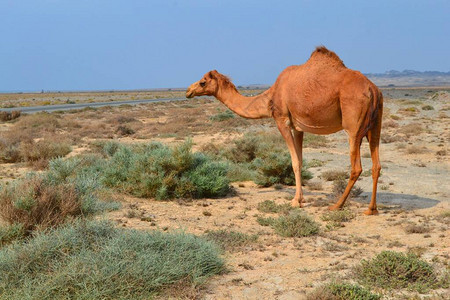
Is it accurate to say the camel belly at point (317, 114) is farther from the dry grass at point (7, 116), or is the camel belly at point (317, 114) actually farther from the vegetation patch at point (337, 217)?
the dry grass at point (7, 116)

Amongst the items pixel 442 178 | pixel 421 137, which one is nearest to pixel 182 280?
pixel 442 178

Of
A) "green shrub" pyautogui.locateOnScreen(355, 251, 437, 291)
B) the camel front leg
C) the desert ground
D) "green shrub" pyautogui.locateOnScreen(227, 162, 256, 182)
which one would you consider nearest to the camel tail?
the desert ground

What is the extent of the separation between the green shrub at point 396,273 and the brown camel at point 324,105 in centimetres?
317

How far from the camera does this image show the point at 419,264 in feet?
16.9

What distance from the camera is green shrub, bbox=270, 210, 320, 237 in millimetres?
7109

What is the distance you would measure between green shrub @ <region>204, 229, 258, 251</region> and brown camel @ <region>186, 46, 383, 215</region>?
2629 mm

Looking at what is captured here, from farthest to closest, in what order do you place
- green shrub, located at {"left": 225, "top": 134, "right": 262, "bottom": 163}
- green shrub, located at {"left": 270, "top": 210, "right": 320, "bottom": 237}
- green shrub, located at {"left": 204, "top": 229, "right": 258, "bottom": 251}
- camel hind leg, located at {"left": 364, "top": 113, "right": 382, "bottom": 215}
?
1. green shrub, located at {"left": 225, "top": 134, "right": 262, "bottom": 163}
2. camel hind leg, located at {"left": 364, "top": 113, "right": 382, "bottom": 215}
3. green shrub, located at {"left": 270, "top": 210, "right": 320, "bottom": 237}
4. green shrub, located at {"left": 204, "top": 229, "right": 258, "bottom": 251}

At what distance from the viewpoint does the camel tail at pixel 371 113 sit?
814 cm

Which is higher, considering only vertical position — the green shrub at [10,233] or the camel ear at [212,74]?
the camel ear at [212,74]

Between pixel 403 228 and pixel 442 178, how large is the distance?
545 cm

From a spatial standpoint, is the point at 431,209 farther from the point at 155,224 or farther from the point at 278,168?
the point at 155,224

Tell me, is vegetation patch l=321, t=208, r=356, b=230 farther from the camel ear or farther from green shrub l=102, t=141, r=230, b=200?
the camel ear

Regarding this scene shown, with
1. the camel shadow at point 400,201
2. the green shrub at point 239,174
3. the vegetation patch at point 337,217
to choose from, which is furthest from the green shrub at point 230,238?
→ the green shrub at point 239,174

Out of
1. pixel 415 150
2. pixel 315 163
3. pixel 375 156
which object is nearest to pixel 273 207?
pixel 375 156
